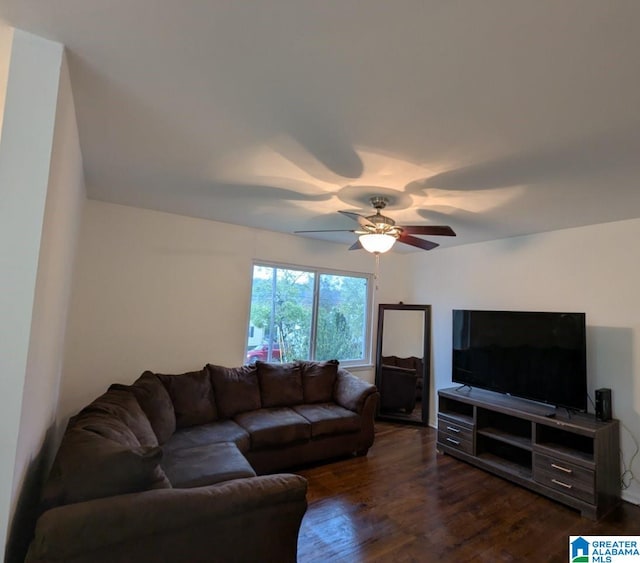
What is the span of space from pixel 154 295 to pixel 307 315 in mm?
1889

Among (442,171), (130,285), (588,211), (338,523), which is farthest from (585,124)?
(130,285)

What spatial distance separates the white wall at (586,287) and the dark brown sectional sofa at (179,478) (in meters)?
2.40

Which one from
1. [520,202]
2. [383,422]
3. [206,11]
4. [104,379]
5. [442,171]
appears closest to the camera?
[206,11]

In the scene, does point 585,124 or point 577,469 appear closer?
point 585,124

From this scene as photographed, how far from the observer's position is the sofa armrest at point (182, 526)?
4.07ft

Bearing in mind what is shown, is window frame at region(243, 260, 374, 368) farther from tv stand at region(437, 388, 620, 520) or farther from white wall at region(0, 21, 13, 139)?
white wall at region(0, 21, 13, 139)

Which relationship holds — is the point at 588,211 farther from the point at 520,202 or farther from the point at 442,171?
the point at 442,171

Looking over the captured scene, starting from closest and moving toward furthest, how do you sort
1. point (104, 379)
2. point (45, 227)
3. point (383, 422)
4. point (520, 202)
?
point (45, 227) < point (520, 202) < point (104, 379) < point (383, 422)

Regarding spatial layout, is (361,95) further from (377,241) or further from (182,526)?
(182,526)

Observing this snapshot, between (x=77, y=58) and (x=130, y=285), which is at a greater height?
(x=77, y=58)

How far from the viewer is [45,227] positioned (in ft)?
4.22

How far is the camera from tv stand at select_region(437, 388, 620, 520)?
2.70 m

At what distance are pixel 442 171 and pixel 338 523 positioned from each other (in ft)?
8.36

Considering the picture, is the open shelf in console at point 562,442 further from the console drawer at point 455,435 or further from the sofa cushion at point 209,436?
the sofa cushion at point 209,436
